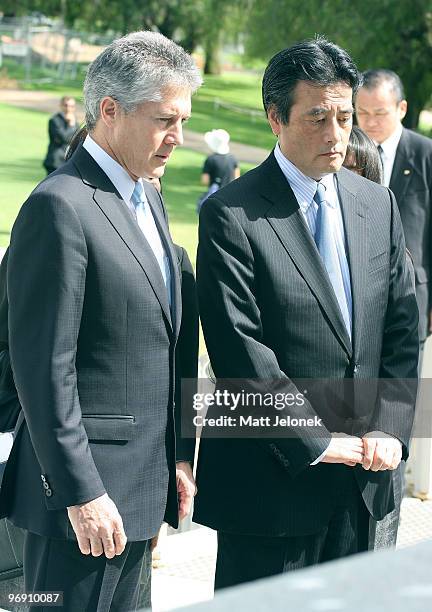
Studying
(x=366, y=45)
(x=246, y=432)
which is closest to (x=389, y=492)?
(x=246, y=432)

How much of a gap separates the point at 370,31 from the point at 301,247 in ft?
69.8

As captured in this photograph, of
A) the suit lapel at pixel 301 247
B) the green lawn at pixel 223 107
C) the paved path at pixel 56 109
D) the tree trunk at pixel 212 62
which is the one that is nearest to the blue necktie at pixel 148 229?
the suit lapel at pixel 301 247

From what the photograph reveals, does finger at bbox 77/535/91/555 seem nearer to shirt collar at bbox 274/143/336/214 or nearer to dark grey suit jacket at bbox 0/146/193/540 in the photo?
dark grey suit jacket at bbox 0/146/193/540

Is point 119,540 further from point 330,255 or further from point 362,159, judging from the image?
point 362,159

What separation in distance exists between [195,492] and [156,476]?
306mm

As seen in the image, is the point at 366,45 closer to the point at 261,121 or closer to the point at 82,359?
the point at 261,121

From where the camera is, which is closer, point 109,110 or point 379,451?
point 109,110

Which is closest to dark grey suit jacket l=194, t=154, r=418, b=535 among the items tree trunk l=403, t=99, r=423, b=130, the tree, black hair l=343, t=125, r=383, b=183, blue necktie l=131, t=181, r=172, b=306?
blue necktie l=131, t=181, r=172, b=306

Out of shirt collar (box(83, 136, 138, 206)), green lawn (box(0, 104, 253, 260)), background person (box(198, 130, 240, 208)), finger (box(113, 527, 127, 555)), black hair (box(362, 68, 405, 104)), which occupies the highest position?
shirt collar (box(83, 136, 138, 206))

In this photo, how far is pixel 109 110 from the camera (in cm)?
223

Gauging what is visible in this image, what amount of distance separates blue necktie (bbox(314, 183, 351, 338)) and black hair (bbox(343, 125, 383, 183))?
38.3 inches

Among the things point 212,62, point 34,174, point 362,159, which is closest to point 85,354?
point 362,159

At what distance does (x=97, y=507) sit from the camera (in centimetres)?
210

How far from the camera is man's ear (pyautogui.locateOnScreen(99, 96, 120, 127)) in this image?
7.27 feet
